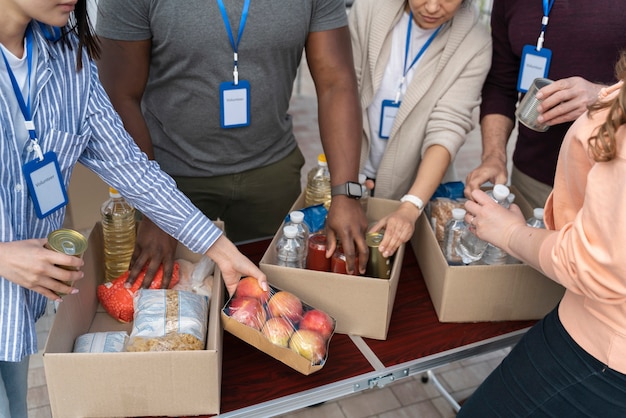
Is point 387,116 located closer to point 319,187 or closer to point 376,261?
point 319,187

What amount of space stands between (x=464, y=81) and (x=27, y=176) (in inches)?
53.6

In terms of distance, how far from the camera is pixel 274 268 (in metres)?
1.41

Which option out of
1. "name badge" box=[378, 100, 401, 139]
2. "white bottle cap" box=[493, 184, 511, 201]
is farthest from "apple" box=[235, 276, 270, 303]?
"name badge" box=[378, 100, 401, 139]

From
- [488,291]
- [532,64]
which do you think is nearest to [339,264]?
[488,291]

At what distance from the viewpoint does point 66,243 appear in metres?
1.06

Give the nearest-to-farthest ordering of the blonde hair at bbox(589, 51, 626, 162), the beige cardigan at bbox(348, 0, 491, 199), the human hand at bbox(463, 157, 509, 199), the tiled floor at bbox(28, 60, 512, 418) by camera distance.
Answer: the blonde hair at bbox(589, 51, 626, 162), the human hand at bbox(463, 157, 509, 199), the beige cardigan at bbox(348, 0, 491, 199), the tiled floor at bbox(28, 60, 512, 418)

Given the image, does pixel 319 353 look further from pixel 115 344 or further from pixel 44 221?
pixel 44 221

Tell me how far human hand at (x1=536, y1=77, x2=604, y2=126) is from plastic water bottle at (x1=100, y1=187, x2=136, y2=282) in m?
1.14

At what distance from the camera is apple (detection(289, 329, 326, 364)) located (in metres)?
1.25

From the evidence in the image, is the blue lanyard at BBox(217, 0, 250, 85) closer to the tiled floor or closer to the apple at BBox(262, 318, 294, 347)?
the apple at BBox(262, 318, 294, 347)

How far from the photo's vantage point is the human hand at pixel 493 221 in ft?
4.11

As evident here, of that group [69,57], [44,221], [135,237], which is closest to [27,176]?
[44,221]

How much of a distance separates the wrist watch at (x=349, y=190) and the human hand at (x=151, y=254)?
48 centimetres

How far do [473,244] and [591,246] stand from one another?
0.60m
